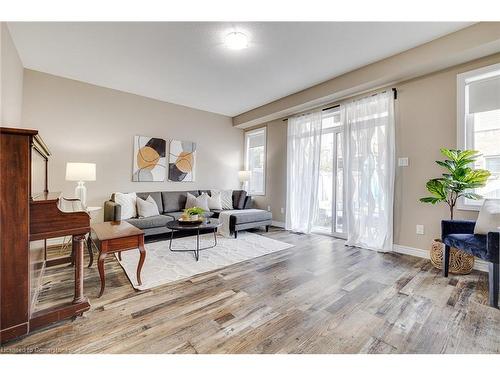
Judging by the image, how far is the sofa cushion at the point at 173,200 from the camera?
14.2 ft

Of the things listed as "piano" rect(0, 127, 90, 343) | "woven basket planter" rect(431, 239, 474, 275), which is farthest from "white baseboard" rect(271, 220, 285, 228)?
"piano" rect(0, 127, 90, 343)

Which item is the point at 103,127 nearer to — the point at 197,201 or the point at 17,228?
the point at 197,201

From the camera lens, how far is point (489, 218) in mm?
2191

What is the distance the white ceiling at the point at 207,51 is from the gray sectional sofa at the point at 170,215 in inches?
79.1

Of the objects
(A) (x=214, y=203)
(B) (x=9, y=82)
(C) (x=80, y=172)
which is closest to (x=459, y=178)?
(A) (x=214, y=203)

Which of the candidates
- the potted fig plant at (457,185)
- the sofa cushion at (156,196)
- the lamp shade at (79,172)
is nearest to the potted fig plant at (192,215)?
the sofa cushion at (156,196)

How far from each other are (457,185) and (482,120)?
0.89 metres

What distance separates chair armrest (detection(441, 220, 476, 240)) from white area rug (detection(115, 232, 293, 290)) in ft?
6.41

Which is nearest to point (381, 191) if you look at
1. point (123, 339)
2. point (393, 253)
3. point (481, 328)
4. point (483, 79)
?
point (393, 253)

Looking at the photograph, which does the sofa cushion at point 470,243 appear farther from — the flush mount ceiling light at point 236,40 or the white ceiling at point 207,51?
the flush mount ceiling light at point 236,40

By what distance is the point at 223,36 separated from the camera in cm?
253

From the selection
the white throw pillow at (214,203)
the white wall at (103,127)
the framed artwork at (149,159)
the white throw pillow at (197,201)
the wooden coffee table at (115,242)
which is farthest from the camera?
the white throw pillow at (214,203)

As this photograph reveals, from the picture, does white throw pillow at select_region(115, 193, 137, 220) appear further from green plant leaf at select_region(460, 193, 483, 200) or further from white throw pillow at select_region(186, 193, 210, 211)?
green plant leaf at select_region(460, 193, 483, 200)
